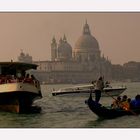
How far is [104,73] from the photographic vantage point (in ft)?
32.7

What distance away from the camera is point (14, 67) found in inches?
368

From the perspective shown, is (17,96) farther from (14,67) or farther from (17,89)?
(14,67)

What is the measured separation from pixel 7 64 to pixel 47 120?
1.25m

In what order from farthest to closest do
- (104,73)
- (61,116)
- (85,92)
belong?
1. (85,92)
2. (104,73)
3. (61,116)

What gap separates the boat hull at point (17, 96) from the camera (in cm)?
908

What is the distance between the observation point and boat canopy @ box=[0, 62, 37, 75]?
8.94 m

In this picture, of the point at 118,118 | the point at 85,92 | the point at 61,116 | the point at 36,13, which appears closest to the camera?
the point at 36,13

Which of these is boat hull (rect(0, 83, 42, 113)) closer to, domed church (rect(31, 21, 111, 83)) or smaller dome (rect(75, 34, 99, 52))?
domed church (rect(31, 21, 111, 83))

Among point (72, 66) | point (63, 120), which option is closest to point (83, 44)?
point (72, 66)

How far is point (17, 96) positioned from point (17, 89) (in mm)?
148

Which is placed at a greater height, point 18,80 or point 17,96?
point 18,80

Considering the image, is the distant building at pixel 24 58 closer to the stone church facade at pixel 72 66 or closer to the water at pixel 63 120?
the stone church facade at pixel 72 66
